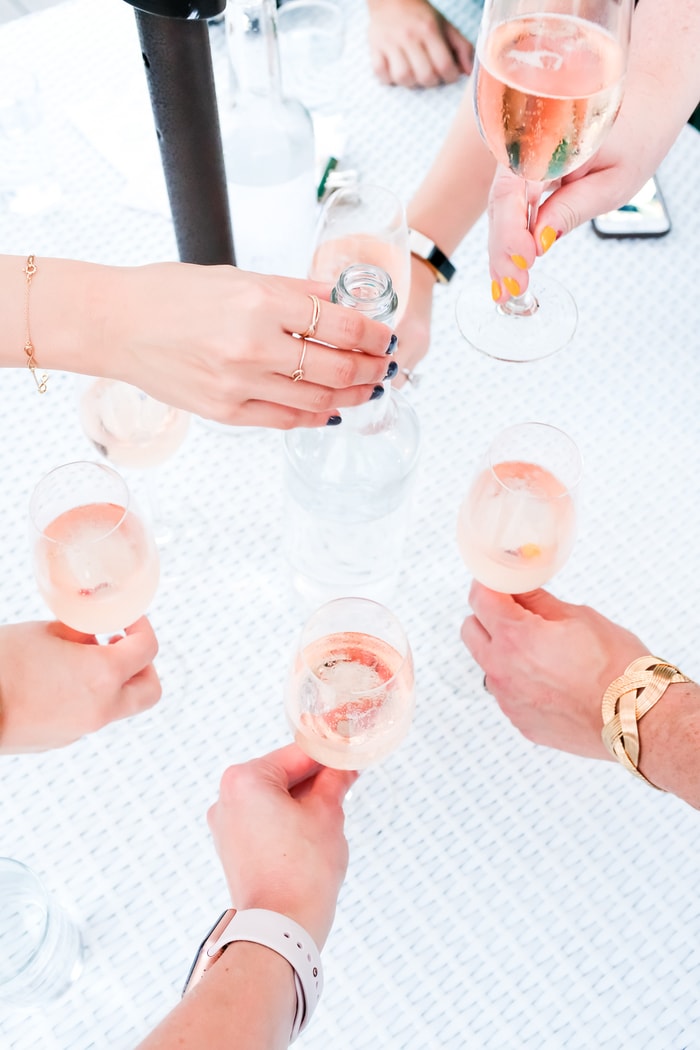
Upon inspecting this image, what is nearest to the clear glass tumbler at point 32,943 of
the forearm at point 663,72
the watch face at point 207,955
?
the watch face at point 207,955

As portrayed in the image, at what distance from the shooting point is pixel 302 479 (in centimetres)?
90

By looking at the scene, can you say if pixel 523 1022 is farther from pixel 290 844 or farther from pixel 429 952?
pixel 290 844

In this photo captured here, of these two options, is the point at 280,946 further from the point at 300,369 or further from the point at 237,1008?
the point at 300,369

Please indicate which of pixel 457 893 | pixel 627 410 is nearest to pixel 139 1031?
pixel 457 893

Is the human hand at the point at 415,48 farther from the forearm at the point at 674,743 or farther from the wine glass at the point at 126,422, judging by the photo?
the forearm at the point at 674,743

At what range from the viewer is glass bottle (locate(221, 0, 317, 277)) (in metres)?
0.87

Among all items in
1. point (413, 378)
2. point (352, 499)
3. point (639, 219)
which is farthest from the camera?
point (639, 219)

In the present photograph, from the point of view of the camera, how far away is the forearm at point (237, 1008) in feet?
1.86

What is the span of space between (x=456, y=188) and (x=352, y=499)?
1.42ft

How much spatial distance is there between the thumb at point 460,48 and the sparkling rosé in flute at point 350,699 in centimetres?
93

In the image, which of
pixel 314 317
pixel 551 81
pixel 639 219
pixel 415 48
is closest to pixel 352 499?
pixel 314 317

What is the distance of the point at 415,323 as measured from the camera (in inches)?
38.7

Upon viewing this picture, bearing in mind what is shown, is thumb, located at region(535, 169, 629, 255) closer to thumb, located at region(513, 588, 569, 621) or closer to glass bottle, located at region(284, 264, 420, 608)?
glass bottle, located at region(284, 264, 420, 608)

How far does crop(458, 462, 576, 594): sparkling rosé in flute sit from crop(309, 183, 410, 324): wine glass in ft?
0.69
